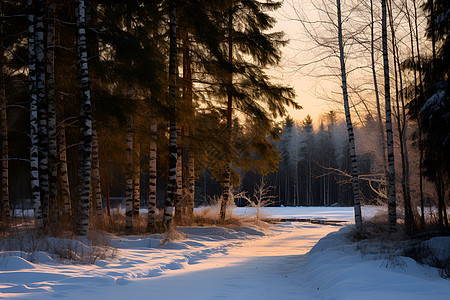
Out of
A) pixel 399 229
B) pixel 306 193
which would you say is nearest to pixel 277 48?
pixel 399 229

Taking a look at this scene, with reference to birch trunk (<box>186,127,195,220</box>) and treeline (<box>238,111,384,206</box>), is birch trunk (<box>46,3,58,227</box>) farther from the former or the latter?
treeline (<box>238,111,384,206</box>)

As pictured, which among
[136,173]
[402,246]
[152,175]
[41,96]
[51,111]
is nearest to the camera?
[402,246]

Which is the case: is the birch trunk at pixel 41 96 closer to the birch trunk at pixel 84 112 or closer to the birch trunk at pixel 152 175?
the birch trunk at pixel 84 112

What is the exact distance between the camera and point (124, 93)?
14.1 metres

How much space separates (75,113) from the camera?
42.3ft

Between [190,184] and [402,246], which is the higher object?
[190,184]

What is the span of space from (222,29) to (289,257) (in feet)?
34.4

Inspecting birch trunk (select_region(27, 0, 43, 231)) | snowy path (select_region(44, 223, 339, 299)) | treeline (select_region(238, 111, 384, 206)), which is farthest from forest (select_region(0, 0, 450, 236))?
treeline (select_region(238, 111, 384, 206))

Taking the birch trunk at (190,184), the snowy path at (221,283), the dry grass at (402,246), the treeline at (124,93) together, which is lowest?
the snowy path at (221,283)

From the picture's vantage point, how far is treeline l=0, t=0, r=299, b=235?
10148mm

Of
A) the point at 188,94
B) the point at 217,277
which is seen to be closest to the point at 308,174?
the point at 188,94

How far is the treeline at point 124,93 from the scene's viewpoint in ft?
33.3

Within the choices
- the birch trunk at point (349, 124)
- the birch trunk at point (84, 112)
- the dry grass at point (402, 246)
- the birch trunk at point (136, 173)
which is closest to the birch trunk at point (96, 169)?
the birch trunk at point (136, 173)

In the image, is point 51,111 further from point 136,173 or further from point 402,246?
point 402,246
